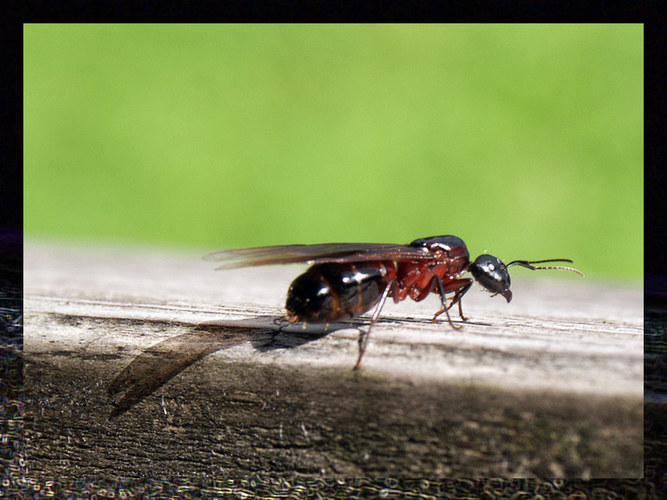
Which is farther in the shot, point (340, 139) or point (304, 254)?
point (340, 139)

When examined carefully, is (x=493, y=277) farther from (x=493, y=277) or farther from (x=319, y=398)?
(x=319, y=398)

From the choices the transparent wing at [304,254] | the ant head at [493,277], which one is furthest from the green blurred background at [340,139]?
the transparent wing at [304,254]

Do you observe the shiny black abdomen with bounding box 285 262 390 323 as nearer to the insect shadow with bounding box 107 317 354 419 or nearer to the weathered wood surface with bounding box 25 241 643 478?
the weathered wood surface with bounding box 25 241 643 478

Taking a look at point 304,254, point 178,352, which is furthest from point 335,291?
point 178,352

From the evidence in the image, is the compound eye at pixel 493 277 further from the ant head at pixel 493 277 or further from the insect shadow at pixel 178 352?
the insect shadow at pixel 178 352

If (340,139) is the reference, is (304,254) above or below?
below

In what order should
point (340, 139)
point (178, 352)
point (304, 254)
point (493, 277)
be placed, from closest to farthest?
point (178, 352) < point (304, 254) < point (493, 277) < point (340, 139)
